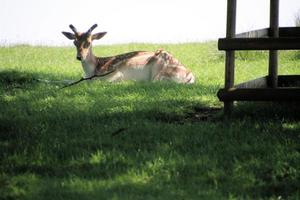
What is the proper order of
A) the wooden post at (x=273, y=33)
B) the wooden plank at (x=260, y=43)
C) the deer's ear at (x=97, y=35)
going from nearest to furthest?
the wooden plank at (x=260, y=43) < the wooden post at (x=273, y=33) < the deer's ear at (x=97, y=35)

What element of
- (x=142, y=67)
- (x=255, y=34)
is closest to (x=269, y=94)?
(x=255, y=34)

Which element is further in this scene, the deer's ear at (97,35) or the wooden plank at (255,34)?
the deer's ear at (97,35)

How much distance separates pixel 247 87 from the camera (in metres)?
9.69

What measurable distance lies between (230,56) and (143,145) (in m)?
2.19

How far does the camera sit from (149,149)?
737 centimetres

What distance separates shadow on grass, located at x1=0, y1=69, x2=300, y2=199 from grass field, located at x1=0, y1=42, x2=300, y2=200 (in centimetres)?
1

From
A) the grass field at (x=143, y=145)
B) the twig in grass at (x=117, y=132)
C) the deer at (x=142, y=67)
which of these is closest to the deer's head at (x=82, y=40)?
the deer at (x=142, y=67)

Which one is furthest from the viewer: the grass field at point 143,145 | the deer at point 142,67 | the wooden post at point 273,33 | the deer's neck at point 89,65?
the deer's neck at point 89,65

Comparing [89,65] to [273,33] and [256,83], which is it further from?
[256,83]

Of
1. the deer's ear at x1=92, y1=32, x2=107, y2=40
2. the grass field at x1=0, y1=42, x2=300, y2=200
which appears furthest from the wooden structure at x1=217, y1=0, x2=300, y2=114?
the deer's ear at x1=92, y1=32, x2=107, y2=40

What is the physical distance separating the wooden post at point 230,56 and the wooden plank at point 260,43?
0.73 ft

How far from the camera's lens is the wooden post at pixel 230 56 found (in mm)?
9031

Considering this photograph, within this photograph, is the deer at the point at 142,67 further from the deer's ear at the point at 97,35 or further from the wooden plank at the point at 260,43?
the wooden plank at the point at 260,43

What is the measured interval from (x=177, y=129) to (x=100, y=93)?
3.71 meters
